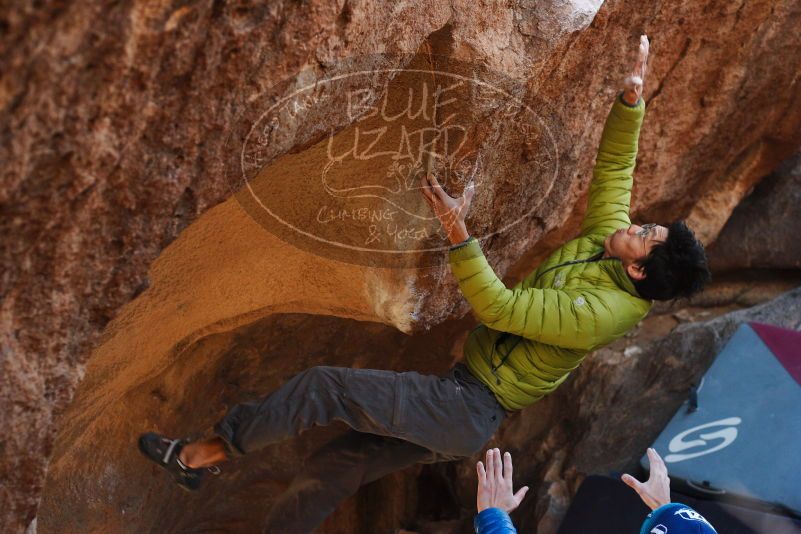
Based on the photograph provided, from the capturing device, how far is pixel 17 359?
2.04 metres

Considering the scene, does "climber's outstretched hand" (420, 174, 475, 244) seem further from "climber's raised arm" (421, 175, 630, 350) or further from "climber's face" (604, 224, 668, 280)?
"climber's face" (604, 224, 668, 280)

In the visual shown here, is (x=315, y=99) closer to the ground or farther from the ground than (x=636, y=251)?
farther from the ground

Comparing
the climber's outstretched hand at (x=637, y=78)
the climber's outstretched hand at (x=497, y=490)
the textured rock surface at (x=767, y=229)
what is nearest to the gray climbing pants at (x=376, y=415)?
the climber's outstretched hand at (x=497, y=490)

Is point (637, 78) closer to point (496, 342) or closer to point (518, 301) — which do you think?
point (518, 301)

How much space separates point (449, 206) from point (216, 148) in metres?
0.72

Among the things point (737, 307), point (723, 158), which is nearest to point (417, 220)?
point (723, 158)

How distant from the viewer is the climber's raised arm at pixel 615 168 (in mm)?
2789

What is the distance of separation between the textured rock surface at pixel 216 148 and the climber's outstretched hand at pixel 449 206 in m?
0.23

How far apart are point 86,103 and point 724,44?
98.4 inches

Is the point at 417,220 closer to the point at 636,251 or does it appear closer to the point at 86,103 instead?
the point at 636,251

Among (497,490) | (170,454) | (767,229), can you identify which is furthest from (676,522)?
(767,229)

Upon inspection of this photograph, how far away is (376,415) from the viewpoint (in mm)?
2652

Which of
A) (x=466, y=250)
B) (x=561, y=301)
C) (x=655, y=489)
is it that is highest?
(x=466, y=250)

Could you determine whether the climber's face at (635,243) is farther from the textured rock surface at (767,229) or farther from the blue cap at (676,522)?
the textured rock surface at (767,229)
